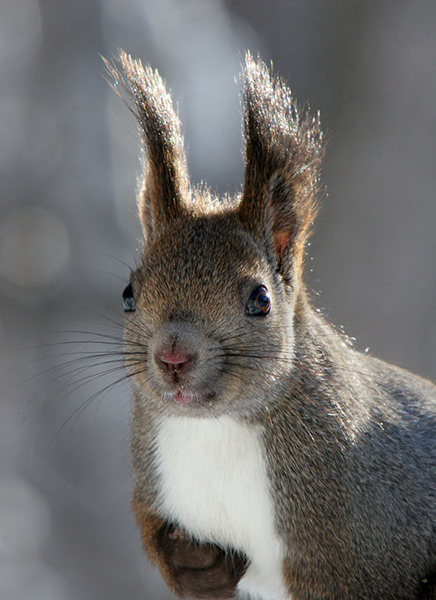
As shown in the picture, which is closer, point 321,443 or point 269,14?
point 321,443

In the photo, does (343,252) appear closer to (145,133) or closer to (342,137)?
(342,137)

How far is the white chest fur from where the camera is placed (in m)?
1.40

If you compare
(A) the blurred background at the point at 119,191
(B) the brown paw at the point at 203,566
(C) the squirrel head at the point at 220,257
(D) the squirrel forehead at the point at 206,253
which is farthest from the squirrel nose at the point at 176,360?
(A) the blurred background at the point at 119,191

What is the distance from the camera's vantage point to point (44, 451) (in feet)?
9.12

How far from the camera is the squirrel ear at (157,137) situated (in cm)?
151

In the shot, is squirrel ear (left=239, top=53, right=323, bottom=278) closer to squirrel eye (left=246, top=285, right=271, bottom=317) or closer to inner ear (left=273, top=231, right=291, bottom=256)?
inner ear (left=273, top=231, right=291, bottom=256)

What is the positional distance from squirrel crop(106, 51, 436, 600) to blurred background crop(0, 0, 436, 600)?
1058 millimetres

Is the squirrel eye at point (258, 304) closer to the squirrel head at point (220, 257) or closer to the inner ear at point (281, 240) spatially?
the squirrel head at point (220, 257)

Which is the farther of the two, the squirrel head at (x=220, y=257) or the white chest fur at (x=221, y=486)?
the white chest fur at (x=221, y=486)

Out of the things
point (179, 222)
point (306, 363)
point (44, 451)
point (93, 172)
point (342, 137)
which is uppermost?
point (342, 137)

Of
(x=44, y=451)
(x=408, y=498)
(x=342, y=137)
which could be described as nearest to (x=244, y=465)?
(x=408, y=498)

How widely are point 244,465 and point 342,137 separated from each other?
181cm

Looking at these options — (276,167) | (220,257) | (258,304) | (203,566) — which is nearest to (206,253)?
(220,257)

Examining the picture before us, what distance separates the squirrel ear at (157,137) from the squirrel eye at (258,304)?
→ 0.30 meters
